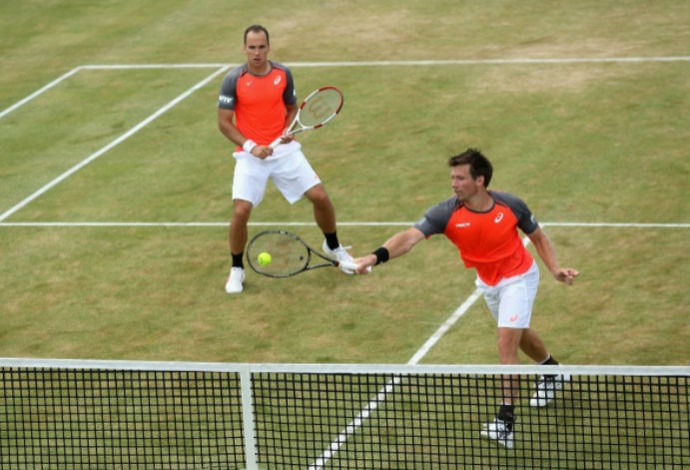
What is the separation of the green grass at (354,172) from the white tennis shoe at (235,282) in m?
0.12

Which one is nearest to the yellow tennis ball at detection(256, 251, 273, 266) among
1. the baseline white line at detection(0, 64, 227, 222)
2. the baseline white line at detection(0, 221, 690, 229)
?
the baseline white line at detection(0, 221, 690, 229)

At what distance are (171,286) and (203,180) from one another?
3418 mm

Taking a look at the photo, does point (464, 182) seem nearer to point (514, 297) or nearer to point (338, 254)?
point (514, 297)

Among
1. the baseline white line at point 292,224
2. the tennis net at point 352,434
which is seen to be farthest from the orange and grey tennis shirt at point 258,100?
the tennis net at point 352,434

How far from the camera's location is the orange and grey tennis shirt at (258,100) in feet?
43.1

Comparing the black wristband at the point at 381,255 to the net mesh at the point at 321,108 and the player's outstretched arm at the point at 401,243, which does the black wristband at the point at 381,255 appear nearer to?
the player's outstretched arm at the point at 401,243

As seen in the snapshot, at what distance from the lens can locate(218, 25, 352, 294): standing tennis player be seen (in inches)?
515

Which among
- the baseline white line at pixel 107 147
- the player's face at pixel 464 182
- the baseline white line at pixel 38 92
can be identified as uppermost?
the player's face at pixel 464 182

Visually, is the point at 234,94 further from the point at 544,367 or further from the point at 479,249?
the point at 544,367

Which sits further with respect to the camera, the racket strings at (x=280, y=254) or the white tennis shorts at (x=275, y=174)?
the racket strings at (x=280, y=254)

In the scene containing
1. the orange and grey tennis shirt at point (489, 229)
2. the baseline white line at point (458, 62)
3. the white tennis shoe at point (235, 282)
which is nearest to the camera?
the orange and grey tennis shirt at point (489, 229)

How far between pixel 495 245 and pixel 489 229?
158 mm

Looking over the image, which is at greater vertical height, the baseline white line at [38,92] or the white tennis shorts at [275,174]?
the white tennis shorts at [275,174]

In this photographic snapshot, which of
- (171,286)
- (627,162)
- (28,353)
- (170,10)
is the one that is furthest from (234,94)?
(170,10)
